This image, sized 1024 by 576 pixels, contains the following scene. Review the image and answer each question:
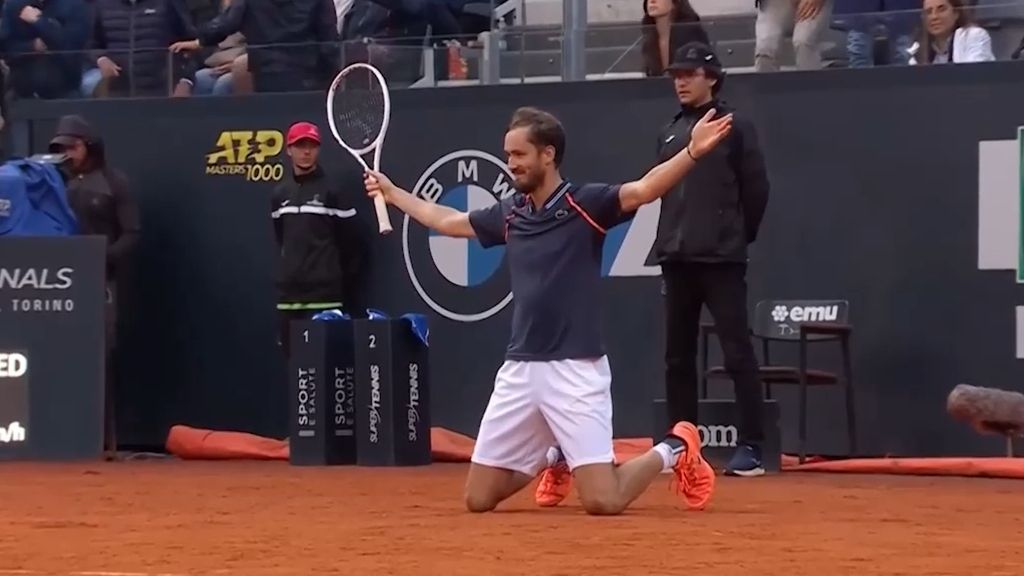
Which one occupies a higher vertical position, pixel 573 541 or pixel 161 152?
pixel 161 152

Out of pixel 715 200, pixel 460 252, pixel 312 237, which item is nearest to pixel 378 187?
pixel 715 200

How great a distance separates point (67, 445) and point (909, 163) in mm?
5385

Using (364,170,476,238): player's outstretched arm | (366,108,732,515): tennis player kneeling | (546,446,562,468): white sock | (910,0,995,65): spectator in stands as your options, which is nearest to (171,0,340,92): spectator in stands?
(910,0,995,65): spectator in stands

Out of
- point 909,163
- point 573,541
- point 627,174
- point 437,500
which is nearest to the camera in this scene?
point 573,541

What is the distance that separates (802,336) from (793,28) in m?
1.97

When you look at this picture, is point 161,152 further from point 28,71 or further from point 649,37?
point 649,37

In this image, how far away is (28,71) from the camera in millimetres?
14078

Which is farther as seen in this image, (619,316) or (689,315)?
(619,316)

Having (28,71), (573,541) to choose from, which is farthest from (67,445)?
(573,541)

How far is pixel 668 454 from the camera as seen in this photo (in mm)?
7914

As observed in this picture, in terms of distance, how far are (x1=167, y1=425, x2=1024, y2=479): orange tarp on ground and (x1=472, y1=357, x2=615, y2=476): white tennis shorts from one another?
3.43m

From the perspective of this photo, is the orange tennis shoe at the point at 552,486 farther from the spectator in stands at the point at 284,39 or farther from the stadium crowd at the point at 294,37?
the spectator in stands at the point at 284,39

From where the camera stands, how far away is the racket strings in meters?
Answer: 9.75

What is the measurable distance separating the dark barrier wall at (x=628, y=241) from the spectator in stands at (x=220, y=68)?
0.38ft
